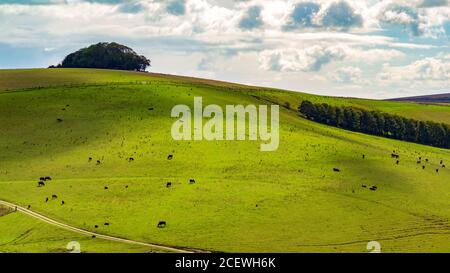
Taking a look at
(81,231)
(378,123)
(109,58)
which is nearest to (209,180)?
(81,231)

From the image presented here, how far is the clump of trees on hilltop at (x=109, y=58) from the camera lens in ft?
614

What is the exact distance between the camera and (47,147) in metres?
93.4

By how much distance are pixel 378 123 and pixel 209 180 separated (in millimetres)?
65148

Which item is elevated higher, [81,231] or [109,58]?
[109,58]

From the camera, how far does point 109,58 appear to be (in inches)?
7362

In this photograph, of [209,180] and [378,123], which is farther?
[378,123]

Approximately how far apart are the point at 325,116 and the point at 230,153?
48.1 m

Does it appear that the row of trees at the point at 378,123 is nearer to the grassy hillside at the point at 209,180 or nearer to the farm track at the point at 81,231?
the grassy hillside at the point at 209,180

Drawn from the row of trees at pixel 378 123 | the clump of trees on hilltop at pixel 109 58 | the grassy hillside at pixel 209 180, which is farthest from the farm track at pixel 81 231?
the clump of trees on hilltop at pixel 109 58

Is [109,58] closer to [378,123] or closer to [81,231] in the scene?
[378,123]
